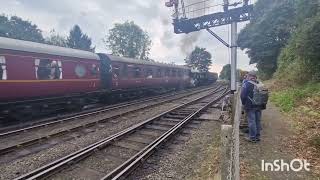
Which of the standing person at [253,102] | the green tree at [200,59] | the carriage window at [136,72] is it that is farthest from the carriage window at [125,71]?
the green tree at [200,59]

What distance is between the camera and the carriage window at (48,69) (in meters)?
13.6

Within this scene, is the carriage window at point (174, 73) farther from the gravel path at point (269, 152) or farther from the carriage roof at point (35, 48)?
the gravel path at point (269, 152)

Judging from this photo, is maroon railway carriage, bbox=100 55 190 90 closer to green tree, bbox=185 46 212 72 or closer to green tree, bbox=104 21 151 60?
green tree, bbox=104 21 151 60

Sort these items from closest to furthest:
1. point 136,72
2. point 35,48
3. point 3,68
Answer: point 3,68 → point 35,48 → point 136,72

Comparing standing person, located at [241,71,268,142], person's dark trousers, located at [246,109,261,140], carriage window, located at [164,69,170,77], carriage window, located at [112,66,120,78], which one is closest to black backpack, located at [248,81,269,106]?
standing person, located at [241,71,268,142]

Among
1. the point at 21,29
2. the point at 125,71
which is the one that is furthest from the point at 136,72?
the point at 21,29

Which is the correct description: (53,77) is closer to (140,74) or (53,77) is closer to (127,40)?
→ (140,74)

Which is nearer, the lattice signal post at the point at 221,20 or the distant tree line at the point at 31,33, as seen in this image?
the lattice signal post at the point at 221,20

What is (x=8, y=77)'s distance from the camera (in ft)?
39.7

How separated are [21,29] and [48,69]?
224 ft

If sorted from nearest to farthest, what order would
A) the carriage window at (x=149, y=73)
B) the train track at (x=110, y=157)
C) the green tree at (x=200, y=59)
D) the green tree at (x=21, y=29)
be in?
the train track at (x=110, y=157) → the carriage window at (x=149, y=73) → the green tree at (x=21, y=29) → the green tree at (x=200, y=59)

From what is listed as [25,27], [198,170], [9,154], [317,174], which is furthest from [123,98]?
[25,27]

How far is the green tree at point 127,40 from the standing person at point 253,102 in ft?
252

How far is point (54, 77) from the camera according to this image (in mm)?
14711
